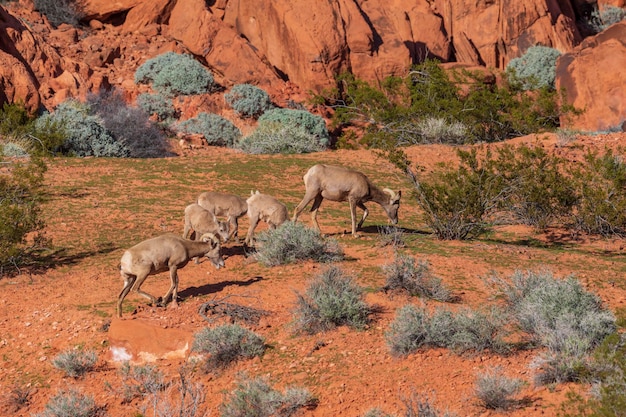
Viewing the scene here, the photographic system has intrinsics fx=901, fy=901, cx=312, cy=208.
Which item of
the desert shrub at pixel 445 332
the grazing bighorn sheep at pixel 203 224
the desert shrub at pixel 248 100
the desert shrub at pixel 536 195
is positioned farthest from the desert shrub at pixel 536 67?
the desert shrub at pixel 445 332

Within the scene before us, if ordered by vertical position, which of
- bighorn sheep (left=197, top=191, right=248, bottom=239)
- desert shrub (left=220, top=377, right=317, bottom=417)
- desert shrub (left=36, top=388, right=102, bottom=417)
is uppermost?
bighorn sheep (left=197, top=191, right=248, bottom=239)

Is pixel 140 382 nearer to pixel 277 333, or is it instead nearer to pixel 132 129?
pixel 277 333

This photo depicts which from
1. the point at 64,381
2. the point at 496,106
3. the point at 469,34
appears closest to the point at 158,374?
the point at 64,381

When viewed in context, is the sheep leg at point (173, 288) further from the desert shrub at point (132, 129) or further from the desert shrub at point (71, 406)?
the desert shrub at point (132, 129)

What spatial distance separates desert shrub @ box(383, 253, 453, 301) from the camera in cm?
1416

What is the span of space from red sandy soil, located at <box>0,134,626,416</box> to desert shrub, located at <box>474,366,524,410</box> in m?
0.10

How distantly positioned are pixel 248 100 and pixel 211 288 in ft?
79.7

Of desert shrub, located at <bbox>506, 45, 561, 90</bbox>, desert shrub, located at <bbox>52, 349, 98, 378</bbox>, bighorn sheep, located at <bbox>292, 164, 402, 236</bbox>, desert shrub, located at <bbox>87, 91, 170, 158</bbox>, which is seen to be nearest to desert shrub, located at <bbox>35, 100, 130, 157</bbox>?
desert shrub, located at <bbox>87, 91, 170, 158</bbox>

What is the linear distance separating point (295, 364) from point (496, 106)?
28.0 meters

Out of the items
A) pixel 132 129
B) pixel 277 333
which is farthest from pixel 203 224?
pixel 132 129

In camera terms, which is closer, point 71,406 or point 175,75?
point 71,406

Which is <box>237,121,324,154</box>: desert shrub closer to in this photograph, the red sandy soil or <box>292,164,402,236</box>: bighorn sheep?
the red sandy soil

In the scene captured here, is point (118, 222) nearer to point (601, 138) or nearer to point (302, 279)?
point (302, 279)

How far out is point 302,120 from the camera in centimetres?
3731
